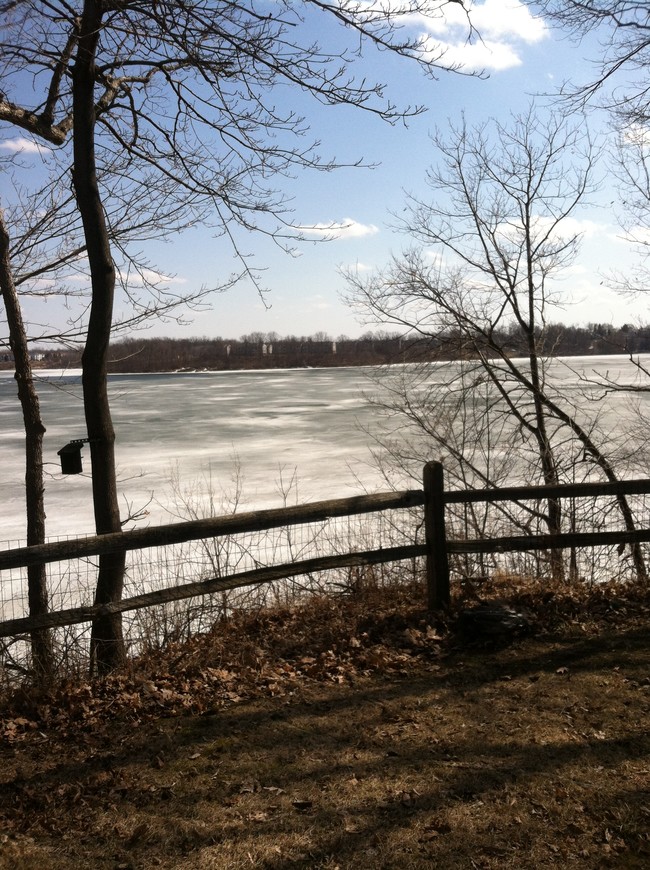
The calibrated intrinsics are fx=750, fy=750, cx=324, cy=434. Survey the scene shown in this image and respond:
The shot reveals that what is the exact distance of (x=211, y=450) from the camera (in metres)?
21.5

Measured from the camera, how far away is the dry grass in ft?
11.2

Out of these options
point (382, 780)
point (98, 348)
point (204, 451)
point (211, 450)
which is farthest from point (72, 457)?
point (211, 450)

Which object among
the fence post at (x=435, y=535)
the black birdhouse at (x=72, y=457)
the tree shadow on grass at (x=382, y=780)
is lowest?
the tree shadow on grass at (x=382, y=780)

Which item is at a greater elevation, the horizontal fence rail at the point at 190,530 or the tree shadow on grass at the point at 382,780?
the horizontal fence rail at the point at 190,530

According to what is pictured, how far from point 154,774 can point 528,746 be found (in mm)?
2111

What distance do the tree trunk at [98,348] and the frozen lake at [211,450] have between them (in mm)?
1839

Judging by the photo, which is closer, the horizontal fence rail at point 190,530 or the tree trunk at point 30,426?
the horizontal fence rail at point 190,530

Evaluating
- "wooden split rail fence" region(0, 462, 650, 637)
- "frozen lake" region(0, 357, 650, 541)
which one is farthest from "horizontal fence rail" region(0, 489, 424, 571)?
"frozen lake" region(0, 357, 650, 541)

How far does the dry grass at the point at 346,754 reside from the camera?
3.41 m

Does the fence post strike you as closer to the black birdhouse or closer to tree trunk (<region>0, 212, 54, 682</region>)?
the black birdhouse

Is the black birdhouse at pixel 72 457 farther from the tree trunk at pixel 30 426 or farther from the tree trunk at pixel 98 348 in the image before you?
the tree trunk at pixel 30 426

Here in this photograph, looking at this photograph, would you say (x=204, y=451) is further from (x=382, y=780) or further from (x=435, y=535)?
(x=382, y=780)

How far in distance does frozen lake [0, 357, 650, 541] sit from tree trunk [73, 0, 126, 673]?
1839mm

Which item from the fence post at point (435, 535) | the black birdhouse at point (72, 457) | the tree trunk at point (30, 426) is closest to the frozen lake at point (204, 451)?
the tree trunk at point (30, 426)
